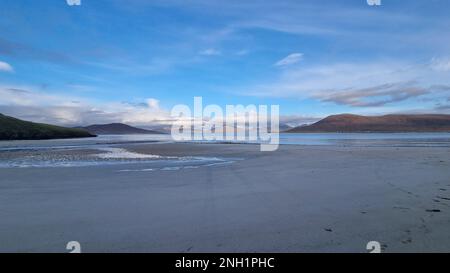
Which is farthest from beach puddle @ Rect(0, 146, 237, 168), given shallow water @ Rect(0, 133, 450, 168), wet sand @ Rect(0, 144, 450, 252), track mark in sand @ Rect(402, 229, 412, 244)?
track mark in sand @ Rect(402, 229, 412, 244)

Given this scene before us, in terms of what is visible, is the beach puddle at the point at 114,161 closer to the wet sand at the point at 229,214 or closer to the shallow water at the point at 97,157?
the shallow water at the point at 97,157

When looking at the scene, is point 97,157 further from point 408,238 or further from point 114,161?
point 408,238

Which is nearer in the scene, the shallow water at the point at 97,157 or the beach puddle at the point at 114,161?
the beach puddle at the point at 114,161

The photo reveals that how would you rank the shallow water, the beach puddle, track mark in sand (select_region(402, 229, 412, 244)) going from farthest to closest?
the shallow water
the beach puddle
track mark in sand (select_region(402, 229, 412, 244))

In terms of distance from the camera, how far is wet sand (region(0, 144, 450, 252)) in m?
4.29

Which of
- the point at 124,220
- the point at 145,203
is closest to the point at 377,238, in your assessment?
the point at 124,220

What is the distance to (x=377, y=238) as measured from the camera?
440 cm

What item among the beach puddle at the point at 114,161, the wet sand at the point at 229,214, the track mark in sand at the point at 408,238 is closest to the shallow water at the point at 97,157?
the beach puddle at the point at 114,161

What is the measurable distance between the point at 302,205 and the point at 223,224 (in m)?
2.06

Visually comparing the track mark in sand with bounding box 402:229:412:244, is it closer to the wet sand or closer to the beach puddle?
the wet sand

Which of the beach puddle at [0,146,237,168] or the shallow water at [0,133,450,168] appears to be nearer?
the beach puddle at [0,146,237,168]

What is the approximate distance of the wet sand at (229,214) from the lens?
4293 millimetres

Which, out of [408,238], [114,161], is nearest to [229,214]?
[408,238]

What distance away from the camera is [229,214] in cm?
573
